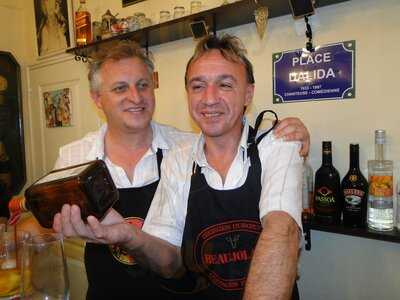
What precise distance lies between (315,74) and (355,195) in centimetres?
47

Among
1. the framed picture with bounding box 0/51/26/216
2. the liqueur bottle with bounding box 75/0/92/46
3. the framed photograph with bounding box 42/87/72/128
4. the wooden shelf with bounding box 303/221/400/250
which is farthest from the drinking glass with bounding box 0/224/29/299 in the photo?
the framed picture with bounding box 0/51/26/216

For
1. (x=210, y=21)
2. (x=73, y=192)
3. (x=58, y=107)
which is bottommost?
(x=73, y=192)

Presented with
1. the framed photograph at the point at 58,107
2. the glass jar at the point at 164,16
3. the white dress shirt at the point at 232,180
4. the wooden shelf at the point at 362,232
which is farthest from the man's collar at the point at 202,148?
the framed photograph at the point at 58,107

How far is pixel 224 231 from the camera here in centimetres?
92

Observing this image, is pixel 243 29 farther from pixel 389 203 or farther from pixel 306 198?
pixel 389 203

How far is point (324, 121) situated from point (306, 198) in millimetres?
297

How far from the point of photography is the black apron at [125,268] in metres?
1.14

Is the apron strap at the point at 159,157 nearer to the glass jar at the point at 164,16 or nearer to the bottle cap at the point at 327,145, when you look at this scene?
the bottle cap at the point at 327,145

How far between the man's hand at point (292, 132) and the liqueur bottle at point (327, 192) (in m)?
0.32

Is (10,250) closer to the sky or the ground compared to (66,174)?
closer to the ground

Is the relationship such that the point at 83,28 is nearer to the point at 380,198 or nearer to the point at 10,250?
the point at 10,250

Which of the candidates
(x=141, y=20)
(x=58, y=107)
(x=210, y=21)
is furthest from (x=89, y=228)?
(x=58, y=107)

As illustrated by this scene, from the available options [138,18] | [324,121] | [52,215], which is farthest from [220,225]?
[138,18]

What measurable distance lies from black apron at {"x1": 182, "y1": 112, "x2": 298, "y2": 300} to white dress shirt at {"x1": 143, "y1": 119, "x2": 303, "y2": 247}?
20 mm
